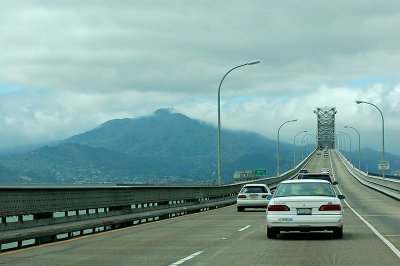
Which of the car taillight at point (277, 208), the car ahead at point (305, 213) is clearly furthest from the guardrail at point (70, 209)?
the car ahead at point (305, 213)

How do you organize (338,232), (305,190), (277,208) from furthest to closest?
1. (305,190)
2. (338,232)
3. (277,208)

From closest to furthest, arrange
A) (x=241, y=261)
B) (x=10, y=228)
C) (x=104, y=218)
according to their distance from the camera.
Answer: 1. (x=241, y=261)
2. (x=10, y=228)
3. (x=104, y=218)

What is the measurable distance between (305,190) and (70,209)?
7101 mm

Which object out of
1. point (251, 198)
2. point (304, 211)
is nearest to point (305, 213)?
point (304, 211)

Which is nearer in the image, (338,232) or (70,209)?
(338,232)

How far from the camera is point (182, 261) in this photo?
14555mm

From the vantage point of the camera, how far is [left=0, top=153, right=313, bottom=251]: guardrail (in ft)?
59.8

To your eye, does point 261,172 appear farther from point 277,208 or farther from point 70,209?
point 277,208

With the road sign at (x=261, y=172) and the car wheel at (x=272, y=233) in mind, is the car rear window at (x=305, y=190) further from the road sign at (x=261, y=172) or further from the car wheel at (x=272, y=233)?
the road sign at (x=261, y=172)

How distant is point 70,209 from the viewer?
72.8 feet

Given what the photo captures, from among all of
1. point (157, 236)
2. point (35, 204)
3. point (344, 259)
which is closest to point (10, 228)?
point (35, 204)

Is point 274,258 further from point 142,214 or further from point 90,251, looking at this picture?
point 142,214

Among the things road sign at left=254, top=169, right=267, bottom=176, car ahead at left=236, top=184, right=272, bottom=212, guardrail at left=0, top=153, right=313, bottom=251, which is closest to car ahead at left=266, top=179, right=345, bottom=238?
guardrail at left=0, top=153, right=313, bottom=251

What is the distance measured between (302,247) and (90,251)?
16.0ft
